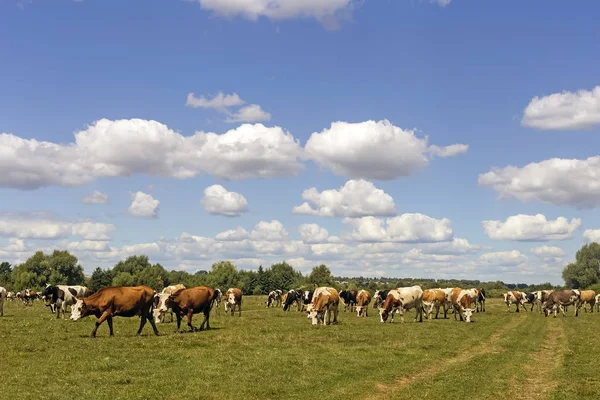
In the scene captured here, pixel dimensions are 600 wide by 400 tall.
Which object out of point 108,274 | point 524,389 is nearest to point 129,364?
point 524,389

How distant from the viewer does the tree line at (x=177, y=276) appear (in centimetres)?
13962

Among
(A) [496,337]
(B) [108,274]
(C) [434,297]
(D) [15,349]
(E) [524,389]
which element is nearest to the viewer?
(E) [524,389]

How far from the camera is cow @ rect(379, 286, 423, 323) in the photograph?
43.2 m

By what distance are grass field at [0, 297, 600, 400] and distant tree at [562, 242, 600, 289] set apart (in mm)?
143480

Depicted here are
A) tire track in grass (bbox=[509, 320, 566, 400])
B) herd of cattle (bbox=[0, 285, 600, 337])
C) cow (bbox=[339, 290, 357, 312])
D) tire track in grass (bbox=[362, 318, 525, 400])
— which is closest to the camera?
tire track in grass (bbox=[362, 318, 525, 400])

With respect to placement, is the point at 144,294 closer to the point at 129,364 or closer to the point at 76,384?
the point at 129,364

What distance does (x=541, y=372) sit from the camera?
21438mm

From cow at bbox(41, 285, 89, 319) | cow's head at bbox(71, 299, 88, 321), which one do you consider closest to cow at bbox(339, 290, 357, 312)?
cow at bbox(41, 285, 89, 319)

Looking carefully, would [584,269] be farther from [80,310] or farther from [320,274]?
[80,310]

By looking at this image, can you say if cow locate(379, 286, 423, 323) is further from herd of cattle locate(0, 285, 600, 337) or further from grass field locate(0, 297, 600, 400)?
grass field locate(0, 297, 600, 400)

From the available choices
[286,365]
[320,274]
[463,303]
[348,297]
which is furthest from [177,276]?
[286,365]

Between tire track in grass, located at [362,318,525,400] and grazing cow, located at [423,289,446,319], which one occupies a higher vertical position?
grazing cow, located at [423,289,446,319]

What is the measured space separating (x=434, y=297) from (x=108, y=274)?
Answer: 392ft

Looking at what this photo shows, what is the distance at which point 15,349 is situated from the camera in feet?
75.5
